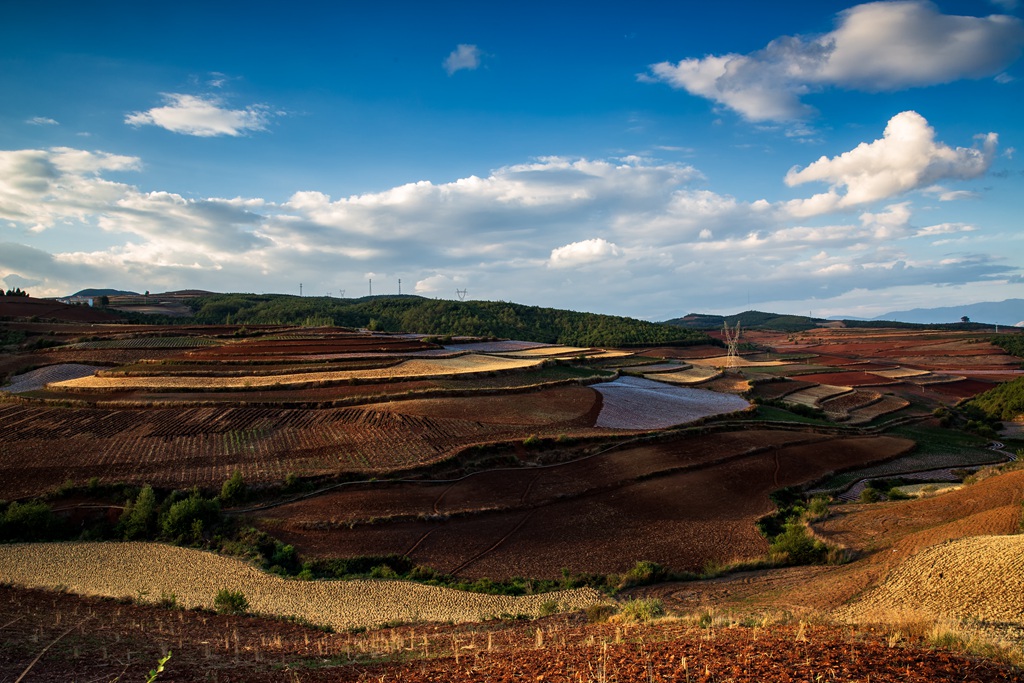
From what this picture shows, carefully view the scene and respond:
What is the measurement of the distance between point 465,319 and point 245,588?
106 meters

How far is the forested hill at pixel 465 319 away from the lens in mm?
117812

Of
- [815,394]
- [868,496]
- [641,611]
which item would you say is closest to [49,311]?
[641,611]

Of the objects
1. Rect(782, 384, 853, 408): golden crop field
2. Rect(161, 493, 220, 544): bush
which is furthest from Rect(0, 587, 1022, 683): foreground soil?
Rect(782, 384, 853, 408): golden crop field

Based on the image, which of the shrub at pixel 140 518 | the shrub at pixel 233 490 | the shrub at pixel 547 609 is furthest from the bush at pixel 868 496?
A: the shrub at pixel 140 518

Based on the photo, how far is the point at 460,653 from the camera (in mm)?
11461

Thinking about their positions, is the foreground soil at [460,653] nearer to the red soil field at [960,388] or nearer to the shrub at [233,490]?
the shrub at [233,490]

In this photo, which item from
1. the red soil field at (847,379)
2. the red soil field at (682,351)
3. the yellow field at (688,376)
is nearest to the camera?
the yellow field at (688,376)

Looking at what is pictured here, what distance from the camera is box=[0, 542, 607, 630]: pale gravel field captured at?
691 inches

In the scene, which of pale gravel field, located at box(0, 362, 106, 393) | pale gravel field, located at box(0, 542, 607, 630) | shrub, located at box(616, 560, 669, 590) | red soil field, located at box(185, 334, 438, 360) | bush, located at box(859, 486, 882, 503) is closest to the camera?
pale gravel field, located at box(0, 542, 607, 630)

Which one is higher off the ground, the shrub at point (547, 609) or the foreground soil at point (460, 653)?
the foreground soil at point (460, 653)

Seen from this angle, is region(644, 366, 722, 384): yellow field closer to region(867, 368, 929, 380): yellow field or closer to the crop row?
region(867, 368, 929, 380): yellow field

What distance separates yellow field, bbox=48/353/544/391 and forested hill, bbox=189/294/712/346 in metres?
61.7

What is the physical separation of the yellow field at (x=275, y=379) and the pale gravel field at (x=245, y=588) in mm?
20442

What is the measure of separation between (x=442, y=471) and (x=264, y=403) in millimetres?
15238
